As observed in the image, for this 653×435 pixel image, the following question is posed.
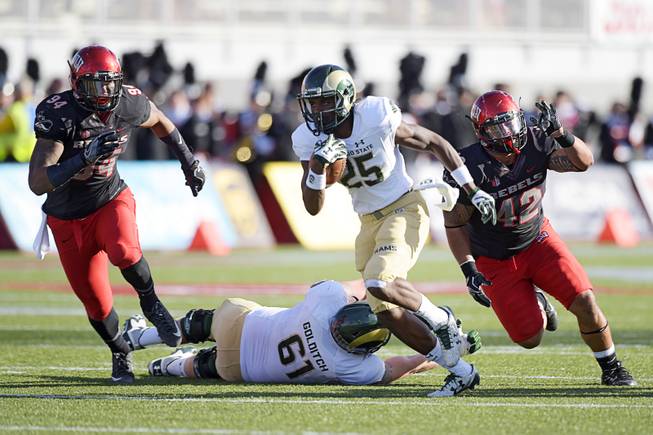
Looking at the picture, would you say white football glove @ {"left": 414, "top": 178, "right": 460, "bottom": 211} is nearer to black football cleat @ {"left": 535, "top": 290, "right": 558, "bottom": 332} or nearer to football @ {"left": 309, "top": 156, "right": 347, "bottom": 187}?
football @ {"left": 309, "top": 156, "right": 347, "bottom": 187}

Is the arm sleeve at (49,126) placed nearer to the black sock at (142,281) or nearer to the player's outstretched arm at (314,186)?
the black sock at (142,281)

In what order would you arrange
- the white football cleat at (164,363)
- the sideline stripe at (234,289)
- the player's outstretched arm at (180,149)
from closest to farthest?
1. the white football cleat at (164,363)
2. the player's outstretched arm at (180,149)
3. the sideline stripe at (234,289)

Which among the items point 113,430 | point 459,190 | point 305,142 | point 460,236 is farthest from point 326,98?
point 113,430

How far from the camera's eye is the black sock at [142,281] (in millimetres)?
7848

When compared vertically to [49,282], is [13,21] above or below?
above

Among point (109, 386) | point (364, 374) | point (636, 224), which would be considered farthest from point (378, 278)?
point (636, 224)

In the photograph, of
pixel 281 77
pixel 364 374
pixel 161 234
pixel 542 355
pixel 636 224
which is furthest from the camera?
pixel 281 77

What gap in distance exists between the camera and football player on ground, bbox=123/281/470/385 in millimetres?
7441

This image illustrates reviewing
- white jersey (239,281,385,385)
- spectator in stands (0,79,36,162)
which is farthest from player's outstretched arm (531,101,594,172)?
spectator in stands (0,79,36,162)

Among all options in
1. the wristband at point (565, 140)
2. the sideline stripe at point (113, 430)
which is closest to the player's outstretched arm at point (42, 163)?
the sideline stripe at point (113, 430)

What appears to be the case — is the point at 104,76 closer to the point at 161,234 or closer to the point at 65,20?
the point at 161,234

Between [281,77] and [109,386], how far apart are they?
2091cm

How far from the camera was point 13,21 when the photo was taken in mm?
26359

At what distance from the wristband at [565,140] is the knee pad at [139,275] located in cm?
258
